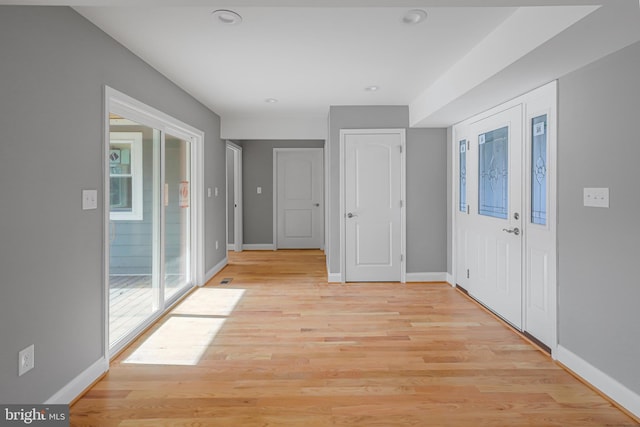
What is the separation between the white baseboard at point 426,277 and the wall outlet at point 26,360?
412 cm

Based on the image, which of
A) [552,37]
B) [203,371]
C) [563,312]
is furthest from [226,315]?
[552,37]

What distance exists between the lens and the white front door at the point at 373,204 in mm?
4965

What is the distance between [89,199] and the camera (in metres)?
2.40

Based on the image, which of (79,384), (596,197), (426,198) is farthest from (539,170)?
(79,384)

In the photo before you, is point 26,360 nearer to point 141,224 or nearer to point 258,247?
point 141,224

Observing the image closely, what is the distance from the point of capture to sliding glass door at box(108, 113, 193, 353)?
9.61ft

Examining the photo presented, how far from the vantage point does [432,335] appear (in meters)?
3.22

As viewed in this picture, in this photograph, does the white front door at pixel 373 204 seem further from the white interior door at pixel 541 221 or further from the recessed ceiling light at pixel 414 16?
the recessed ceiling light at pixel 414 16

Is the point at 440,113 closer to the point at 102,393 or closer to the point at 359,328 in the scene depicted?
the point at 359,328

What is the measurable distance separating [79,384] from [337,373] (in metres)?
1.62

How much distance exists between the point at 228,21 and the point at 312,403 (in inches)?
96.5

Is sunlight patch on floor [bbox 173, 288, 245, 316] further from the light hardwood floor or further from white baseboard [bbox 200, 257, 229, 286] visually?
white baseboard [bbox 200, 257, 229, 286]

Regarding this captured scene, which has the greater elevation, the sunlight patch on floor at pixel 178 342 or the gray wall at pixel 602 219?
the gray wall at pixel 602 219

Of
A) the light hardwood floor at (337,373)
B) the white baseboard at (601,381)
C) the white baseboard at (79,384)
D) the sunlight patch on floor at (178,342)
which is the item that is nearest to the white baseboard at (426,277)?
the light hardwood floor at (337,373)
